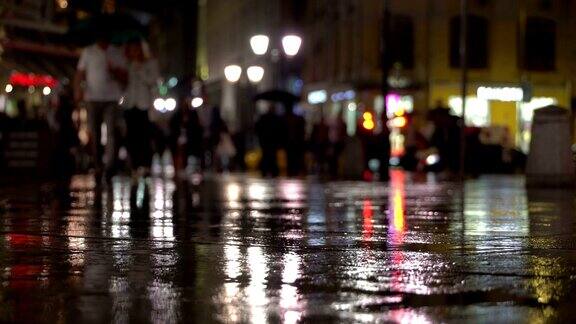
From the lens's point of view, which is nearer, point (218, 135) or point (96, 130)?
point (96, 130)

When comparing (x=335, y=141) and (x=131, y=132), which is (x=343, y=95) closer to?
(x=335, y=141)

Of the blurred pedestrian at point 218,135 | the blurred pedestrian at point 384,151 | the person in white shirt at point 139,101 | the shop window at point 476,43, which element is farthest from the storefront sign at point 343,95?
the person in white shirt at point 139,101

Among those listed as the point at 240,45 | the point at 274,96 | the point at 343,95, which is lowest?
the point at 274,96

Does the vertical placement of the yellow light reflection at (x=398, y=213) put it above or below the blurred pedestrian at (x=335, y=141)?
below

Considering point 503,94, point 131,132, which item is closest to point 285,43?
point 131,132

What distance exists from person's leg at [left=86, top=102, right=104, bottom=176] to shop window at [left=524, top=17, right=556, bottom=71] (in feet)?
113

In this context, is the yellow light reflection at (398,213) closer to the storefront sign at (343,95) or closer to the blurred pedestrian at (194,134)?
the blurred pedestrian at (194,134)

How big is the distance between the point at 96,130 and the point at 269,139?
11.0 m

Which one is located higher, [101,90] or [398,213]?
[101,90]

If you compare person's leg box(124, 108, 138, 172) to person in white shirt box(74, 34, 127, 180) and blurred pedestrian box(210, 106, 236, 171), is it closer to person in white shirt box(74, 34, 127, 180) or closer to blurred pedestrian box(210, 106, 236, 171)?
person in white shirt box(74, 34, 127, 180)

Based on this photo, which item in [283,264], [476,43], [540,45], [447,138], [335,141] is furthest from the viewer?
[540,45]

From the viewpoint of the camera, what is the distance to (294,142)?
99.4 ft

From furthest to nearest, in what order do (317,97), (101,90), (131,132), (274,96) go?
(317,97), (274,96), (131,132), (101,90)

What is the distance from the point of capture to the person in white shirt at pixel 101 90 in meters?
17.8
